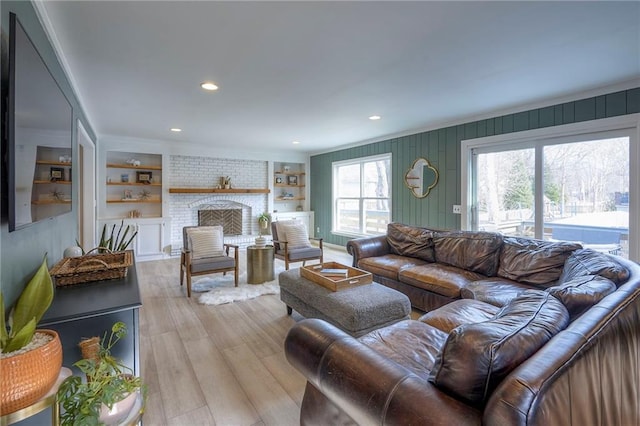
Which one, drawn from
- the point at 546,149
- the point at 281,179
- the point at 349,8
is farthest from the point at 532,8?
the point at 281,179

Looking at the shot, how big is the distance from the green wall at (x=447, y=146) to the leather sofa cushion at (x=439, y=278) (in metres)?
1.58

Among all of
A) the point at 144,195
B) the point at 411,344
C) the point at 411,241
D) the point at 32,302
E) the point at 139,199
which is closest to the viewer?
the point at 32,302

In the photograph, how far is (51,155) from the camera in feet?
5.48

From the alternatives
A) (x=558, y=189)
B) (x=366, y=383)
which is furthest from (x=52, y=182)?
(x=558, y=189)

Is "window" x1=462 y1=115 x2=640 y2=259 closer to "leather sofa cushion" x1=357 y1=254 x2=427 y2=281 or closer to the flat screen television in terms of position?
"leather sofa cushion" x1=357 y1=254 x2=427 y2=281

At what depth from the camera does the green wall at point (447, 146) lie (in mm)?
3184

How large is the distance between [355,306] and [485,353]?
140cm

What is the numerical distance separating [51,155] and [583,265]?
3413mm

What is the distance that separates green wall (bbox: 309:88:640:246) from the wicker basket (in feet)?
13.9

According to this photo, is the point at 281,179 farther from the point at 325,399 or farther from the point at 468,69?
the point at 325,399

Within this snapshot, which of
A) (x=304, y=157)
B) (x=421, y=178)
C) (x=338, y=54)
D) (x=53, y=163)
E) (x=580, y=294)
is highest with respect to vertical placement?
(x=304, y=157)

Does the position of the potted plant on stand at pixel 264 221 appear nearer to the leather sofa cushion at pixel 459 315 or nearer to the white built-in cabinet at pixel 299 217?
the white built-in cabinet at pixel 299 217

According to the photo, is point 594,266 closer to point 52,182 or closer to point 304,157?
point 52,182

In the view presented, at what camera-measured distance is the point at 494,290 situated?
2572 mm
